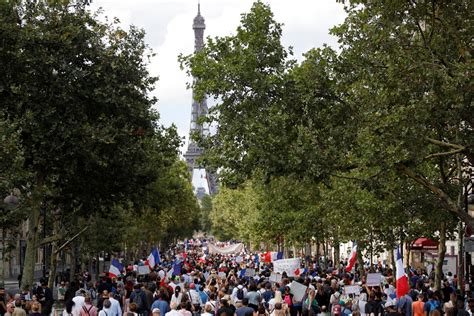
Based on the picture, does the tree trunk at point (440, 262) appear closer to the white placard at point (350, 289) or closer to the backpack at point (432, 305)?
the white placard at point (350, 289)

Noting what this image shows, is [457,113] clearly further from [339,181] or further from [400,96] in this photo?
[339,181]

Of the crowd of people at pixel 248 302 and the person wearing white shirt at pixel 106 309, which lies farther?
the person wearing white shirt at pixel 106 309

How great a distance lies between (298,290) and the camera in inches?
1152

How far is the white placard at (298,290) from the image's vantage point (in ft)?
95.5

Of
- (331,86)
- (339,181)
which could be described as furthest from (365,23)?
(339,181)

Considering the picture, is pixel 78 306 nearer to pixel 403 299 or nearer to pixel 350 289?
pixel 403 299

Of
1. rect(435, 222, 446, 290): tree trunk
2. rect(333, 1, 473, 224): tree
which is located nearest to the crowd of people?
rect(435, 222, 446, 290): tree trunk

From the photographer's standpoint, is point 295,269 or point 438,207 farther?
point 295,269

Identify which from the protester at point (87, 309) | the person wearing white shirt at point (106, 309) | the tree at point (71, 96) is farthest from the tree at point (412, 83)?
the tree at point (71, 96)

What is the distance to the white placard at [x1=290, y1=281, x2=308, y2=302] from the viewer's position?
29109 mm

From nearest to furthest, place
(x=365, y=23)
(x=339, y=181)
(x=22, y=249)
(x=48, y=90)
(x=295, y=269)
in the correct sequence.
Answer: (x=365, y=23), (x=48, y=90), (x=295, y=269), (x=339, y=181), (x=22, y=249)

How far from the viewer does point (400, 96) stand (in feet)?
82.2

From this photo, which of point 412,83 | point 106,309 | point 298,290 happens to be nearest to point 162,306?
point 106,309

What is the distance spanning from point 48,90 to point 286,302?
13461 millimetres
